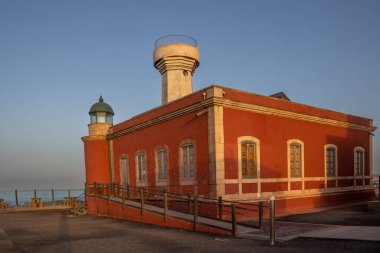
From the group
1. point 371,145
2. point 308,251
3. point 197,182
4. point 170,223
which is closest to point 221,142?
point 197,182

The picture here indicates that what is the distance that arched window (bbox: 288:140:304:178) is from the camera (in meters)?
14.5

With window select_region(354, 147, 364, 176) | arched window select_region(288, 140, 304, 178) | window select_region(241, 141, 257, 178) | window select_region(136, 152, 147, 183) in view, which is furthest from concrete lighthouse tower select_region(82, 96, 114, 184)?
window select_region(354, 147, 364, 176)

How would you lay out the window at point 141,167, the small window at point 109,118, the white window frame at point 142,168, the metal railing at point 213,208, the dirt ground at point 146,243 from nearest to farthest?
1. the dirt ground at point 146,243
2. the metal railing at point 213,208
3. the white window frame at point 142,168
4. the window at point 141,167
5. the small window at point 109,118

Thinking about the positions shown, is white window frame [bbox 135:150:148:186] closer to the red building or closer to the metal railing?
the red building

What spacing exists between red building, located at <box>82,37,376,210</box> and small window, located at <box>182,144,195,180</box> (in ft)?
0.14

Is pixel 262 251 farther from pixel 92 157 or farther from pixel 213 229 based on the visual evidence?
pixel 92 157

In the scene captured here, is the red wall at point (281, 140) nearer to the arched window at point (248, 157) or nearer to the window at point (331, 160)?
the arched window at point (248, 157)

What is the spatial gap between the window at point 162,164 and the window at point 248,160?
158 inches

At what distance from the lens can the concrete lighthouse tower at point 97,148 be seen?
20016mm

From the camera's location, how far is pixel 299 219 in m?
11.3

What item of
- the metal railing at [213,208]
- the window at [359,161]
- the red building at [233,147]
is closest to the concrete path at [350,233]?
the metal railing at [213,208]

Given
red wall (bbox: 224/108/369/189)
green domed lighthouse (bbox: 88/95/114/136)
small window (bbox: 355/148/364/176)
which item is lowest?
small window (bbox: 355/148/364/176)

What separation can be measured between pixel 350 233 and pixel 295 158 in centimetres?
709

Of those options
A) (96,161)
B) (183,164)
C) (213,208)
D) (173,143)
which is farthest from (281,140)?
(96,161)
